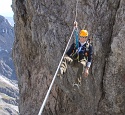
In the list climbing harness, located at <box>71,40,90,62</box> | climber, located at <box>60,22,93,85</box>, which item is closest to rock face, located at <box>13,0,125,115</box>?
climber, located at <box>60,22,93,85</box>

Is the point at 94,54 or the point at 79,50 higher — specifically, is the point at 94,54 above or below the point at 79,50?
below

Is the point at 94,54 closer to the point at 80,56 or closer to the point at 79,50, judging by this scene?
the point at 80,56

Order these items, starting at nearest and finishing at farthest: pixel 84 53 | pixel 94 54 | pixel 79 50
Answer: pixel 79 50, pixel 84 53, pixel 94 54

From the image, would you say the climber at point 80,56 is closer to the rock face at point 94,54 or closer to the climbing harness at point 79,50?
the climbing harness at point 79,50

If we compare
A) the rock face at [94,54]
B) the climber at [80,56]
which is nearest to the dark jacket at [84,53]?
the climber at [80,56]

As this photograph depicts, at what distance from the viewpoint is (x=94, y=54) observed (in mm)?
21688

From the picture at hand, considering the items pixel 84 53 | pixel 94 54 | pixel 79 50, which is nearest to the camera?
pixel 79 50

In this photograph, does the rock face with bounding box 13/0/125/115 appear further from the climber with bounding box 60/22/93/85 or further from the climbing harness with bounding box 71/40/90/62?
the climbing harness with bounding box 71/40/90/62

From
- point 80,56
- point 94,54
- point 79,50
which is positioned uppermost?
point 79,50

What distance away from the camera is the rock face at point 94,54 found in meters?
21.1

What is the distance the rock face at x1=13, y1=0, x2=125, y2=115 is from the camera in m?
21.1

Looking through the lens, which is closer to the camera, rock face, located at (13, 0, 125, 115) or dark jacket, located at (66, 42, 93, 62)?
dark jacket, located at (66, 42, 93, 62)

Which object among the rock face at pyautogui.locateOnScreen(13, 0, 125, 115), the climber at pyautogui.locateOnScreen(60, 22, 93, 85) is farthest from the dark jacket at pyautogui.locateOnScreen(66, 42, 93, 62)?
the rock face at pyautogui.locateOnScreen(13, 0, 125, 115)

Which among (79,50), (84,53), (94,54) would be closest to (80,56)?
(84,53)
